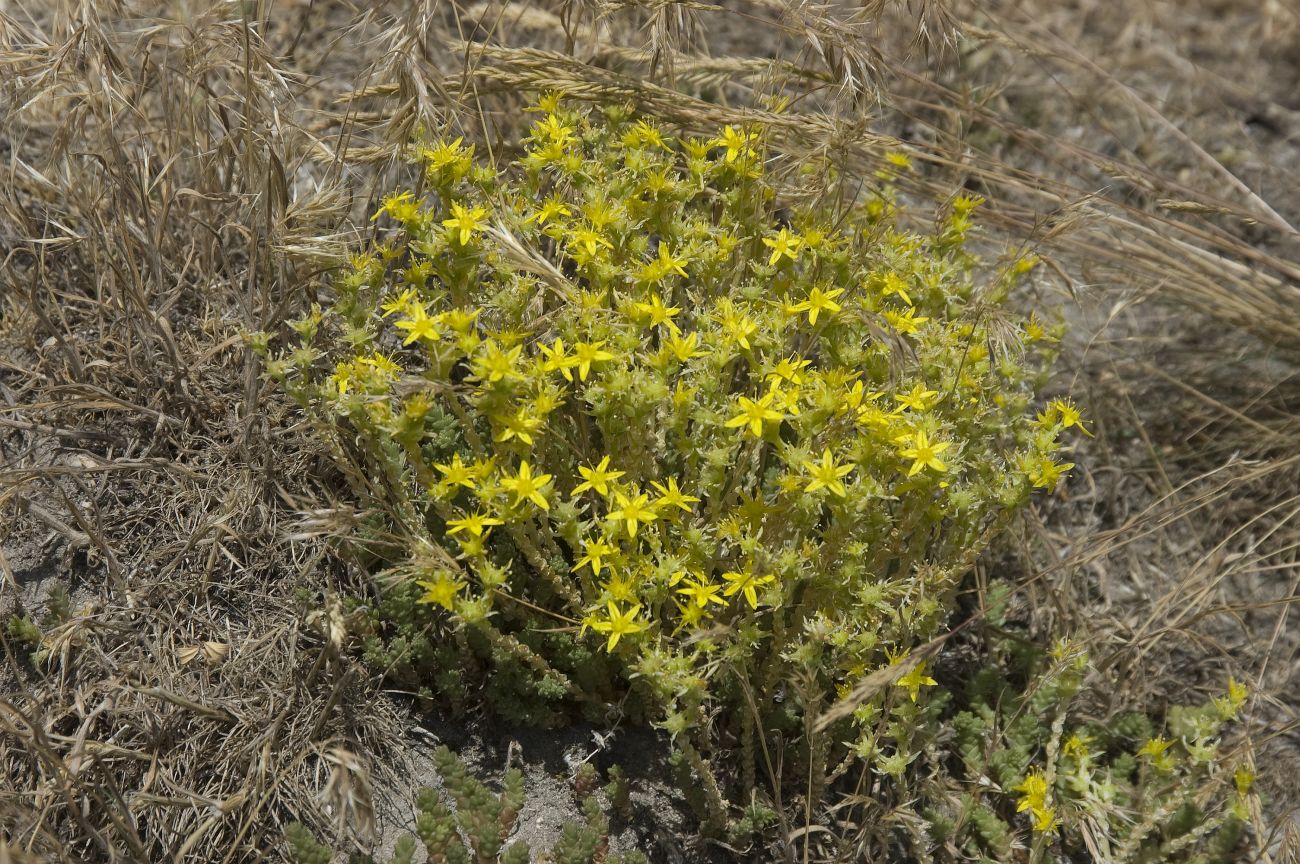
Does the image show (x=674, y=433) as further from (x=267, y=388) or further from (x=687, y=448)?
(x=267, y=388)

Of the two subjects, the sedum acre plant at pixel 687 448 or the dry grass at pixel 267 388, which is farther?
the dry grass at pixel 267 388

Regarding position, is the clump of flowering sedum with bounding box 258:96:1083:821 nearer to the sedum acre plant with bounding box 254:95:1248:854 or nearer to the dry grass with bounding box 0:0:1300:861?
the sedum acre plant with bounding box 254:95:1248:854

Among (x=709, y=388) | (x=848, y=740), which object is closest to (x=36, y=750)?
(x=709, y=388)

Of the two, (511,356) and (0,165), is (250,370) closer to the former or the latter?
(511,356)

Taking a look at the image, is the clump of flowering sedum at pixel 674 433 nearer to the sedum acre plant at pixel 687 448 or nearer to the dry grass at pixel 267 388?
the sedum acre plant at pixel 687 448

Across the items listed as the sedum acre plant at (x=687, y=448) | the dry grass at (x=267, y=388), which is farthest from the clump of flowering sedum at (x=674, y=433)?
the dry grass at (x=267, y=388)

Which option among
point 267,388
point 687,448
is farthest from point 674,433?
point 267,388
